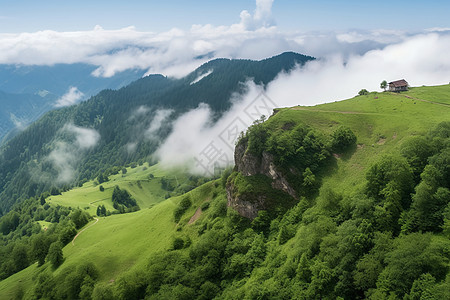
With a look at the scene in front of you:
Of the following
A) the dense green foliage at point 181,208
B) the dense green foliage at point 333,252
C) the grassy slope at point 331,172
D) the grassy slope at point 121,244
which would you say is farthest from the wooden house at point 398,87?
the dense green foliage at point 181,208

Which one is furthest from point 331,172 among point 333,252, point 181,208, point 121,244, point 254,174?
point 121,244

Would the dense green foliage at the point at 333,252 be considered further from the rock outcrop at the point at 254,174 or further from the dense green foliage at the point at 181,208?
the dense green foliage at the point at 181,208

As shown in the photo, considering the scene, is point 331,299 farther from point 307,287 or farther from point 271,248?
point 271,248

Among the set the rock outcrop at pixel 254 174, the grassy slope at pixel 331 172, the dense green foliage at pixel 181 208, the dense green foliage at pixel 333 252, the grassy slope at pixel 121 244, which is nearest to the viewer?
the dense green foliage at pixel 333 252

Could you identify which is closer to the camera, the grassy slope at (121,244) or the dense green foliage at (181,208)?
the grassy slope at (121,244)

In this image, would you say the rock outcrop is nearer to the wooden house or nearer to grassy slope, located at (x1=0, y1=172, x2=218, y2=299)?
grassy slope, located at (x1=0, y1=172, x2=218, y2=299)

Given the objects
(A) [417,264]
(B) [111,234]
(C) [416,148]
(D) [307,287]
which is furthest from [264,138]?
(B) [111,234]

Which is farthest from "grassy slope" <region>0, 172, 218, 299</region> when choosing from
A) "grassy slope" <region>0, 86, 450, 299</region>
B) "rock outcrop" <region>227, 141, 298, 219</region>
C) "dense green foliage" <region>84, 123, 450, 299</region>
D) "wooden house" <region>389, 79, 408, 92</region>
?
"wooden house" <region>389, 79, 408, 92</region>

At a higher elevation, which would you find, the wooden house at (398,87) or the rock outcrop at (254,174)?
the wooden house at (398,87)
